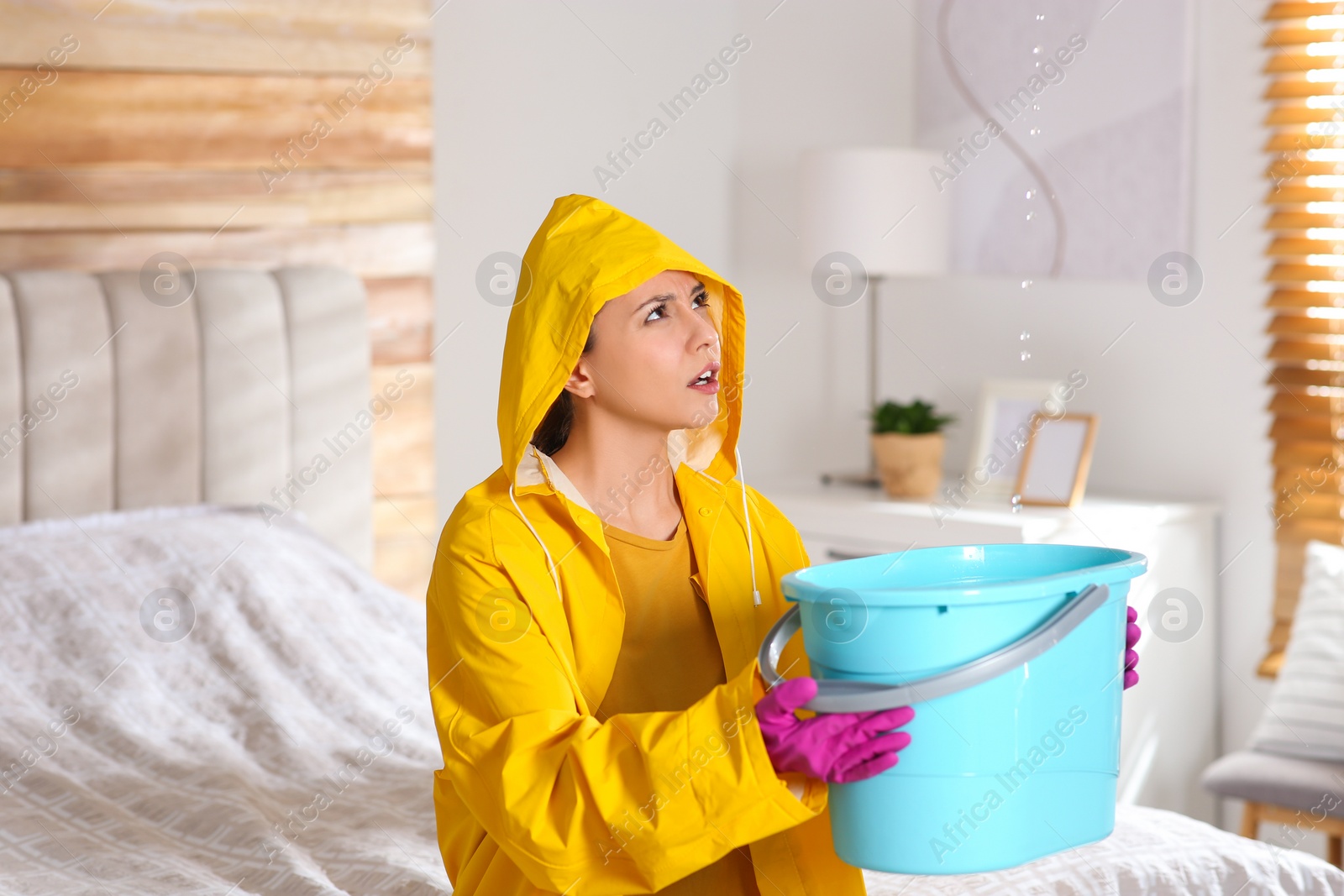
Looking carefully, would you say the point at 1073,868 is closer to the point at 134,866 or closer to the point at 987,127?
the point at 134,866

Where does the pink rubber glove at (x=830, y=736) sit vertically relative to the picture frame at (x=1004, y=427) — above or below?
below

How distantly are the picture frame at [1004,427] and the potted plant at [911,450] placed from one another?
0.29 feet

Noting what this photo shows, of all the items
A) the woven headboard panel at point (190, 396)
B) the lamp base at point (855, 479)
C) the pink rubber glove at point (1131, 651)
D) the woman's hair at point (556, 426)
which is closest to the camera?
the pink rubber glove at point (1131, 651)

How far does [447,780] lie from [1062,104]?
2291 mm

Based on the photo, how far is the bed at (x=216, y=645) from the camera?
61.6 inches

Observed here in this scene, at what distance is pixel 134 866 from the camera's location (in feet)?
5.20

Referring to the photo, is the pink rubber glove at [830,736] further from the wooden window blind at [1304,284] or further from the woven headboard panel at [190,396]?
the wooden window blind at [1304,284]

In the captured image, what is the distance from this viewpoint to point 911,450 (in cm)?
288

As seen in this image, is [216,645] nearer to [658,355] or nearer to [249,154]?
[249,154]

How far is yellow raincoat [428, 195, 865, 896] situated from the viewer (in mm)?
1047

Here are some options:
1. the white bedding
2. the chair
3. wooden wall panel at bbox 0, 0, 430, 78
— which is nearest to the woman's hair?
the white bedding

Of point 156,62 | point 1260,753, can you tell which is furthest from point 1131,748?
point 156,62

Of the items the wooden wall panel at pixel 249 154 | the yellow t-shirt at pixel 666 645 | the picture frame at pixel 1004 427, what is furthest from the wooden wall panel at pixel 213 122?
the yellow t-shirt at pixel 666 645

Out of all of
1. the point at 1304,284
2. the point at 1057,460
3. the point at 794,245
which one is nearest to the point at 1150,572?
the point at 1057,460
